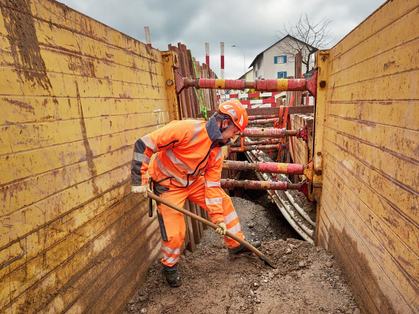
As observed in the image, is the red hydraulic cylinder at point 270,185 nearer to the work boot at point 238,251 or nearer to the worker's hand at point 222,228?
the work boot at point 238,251

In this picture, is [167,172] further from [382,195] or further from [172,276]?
[382,195]

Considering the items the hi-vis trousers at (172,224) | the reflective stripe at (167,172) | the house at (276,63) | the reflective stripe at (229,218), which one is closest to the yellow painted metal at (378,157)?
the reflective stripe at (229,218)

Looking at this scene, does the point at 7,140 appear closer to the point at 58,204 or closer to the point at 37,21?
the point at 58,204

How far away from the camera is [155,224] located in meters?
3.14

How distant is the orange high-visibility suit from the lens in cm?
234

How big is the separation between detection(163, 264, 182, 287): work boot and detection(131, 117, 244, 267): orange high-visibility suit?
0.06 meters

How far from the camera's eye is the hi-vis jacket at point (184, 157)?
7.60ft

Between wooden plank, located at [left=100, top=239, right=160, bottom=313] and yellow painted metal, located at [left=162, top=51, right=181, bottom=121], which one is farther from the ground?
yellow painted metal, located at [left=162, top=51, right=181, bottom=121]

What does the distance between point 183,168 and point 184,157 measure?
0.47 feet

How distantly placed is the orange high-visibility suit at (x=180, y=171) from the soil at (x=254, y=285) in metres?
0.37

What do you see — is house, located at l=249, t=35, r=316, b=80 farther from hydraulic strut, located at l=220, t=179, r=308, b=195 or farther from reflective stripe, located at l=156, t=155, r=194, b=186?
reflective stripe, located at l=156, t=155, r=194, b=186

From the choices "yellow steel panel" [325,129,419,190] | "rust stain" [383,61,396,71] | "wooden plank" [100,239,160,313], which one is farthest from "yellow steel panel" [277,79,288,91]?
"wooden plank" [100,239,160,313]

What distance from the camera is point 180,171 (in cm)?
264

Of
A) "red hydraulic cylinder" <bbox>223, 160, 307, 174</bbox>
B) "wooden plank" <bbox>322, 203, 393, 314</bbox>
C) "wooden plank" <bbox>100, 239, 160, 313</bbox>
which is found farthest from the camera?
"red hydraulic cylinder" <bbox>223, 160, 307, 174</bbox>
